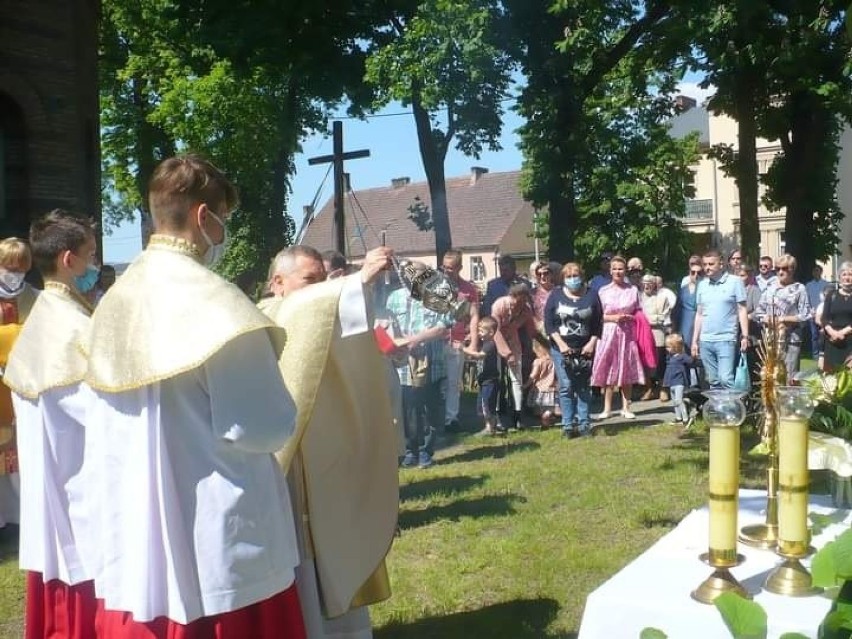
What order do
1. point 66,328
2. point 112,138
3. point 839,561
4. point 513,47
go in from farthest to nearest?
1. point 112,138
2. point 513,47
3. point 66,328
4. point 839,561

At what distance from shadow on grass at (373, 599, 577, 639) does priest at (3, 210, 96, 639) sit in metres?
1.51

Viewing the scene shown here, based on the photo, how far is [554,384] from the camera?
33.9 feet

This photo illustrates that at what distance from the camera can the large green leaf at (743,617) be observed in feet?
6.19

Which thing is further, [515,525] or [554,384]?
[554,384]

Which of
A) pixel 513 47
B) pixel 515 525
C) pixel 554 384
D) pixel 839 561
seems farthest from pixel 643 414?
pixel 839 561

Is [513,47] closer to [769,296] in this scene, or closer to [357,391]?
[769,296]

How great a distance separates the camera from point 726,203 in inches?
2047

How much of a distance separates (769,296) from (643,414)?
210 centimetres

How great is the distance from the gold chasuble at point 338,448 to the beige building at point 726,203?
140ft

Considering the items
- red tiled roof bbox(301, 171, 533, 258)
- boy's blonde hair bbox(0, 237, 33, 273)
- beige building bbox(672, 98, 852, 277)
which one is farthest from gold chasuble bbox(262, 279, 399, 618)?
red tiled roof bbox(301, 171, 533, 258)

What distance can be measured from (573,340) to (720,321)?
4.49 ft

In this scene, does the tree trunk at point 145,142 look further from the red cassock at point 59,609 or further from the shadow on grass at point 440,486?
the red cassock at point 59,609

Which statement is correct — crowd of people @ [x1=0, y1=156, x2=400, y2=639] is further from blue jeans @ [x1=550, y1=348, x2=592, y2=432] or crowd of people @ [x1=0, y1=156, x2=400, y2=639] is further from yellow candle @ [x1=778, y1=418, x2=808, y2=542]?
blue jeans @ [x1=550, y1=348, x2=592, y2=432]

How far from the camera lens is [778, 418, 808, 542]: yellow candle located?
237 centimetres
